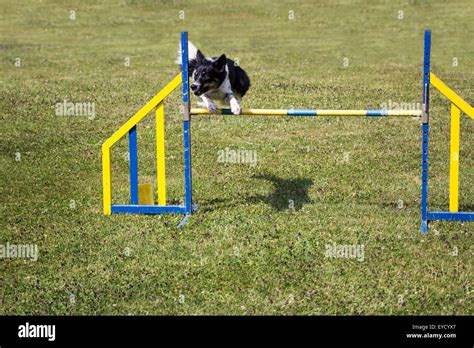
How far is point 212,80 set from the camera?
8664 mm

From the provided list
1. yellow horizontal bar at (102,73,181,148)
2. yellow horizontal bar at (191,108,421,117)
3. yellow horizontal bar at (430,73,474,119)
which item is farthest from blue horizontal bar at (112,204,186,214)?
yellow horizontal bar at (430,73,474,119)

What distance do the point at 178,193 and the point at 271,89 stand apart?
746 centimetres

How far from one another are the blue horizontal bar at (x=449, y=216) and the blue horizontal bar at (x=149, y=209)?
2.47 m

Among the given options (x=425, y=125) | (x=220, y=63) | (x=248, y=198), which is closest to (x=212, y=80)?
(x=220, y=63)

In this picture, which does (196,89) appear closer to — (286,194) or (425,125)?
(286,194)

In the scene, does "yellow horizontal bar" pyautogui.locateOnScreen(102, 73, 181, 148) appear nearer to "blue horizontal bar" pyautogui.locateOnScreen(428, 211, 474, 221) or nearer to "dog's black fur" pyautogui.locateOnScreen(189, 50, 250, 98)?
"dog's black fur" pyautogui.locateOnScreen(189, 50, 250, 98)

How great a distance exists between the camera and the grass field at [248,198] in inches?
253

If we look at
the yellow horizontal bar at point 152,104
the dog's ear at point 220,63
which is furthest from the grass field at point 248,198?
the dog's ear at point 220,63

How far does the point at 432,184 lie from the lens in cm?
970

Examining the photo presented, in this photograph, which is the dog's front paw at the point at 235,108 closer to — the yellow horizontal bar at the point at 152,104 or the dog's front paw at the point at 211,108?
the dog's front paw at the point at 211,108

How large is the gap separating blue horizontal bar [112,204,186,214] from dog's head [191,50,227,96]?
48.5 inches

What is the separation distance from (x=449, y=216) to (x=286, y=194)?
6.41ft


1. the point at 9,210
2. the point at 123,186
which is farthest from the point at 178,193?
the point at 9,210

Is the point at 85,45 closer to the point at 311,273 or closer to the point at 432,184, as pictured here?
the point at 432,184
